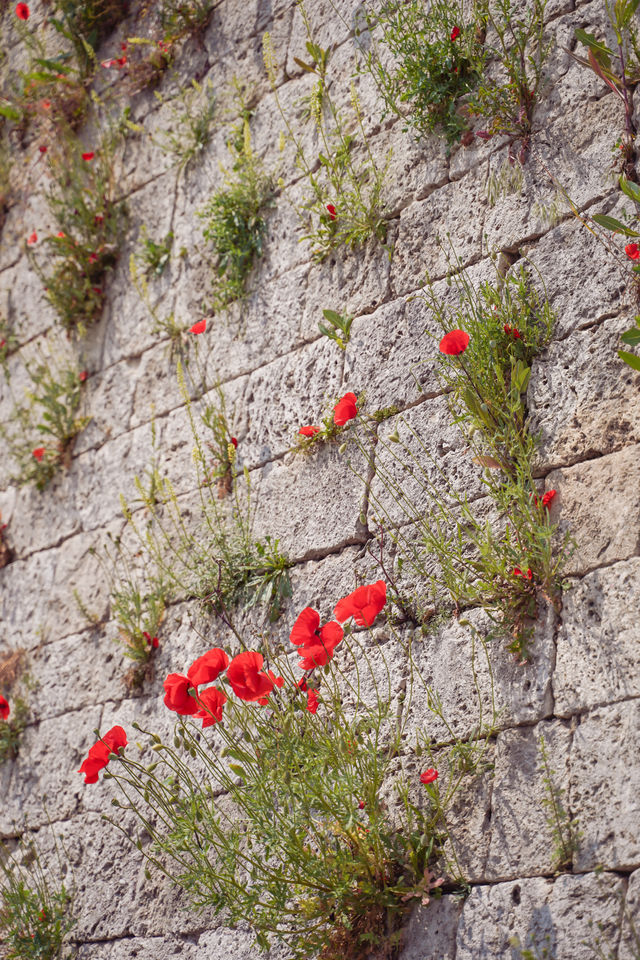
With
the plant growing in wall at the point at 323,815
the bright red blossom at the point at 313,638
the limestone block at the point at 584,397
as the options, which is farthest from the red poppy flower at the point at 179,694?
the limestone block at the point at 584,397

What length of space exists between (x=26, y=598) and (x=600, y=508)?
3051 mm

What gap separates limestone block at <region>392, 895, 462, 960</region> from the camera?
86.3 inches

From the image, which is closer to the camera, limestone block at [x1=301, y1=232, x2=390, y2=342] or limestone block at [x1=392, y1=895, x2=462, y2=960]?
limestone block at [x1=392, y1=895, x2=462, y2=960]

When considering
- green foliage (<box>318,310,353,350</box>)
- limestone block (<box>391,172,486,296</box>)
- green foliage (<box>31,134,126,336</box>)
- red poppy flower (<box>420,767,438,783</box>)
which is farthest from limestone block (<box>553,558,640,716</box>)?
green foliage (<box>31,134,126,336</box>)

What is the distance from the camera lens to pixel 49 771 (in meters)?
3.77

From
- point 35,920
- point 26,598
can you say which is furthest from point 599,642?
point 26,598

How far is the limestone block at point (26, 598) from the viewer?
427 cm

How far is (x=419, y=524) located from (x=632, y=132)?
4.21 feet

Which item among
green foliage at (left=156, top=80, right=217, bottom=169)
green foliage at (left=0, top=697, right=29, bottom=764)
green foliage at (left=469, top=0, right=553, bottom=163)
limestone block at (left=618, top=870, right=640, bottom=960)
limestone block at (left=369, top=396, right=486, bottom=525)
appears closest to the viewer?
limestone block at (left=618, top=870, right=640, bottom=960)

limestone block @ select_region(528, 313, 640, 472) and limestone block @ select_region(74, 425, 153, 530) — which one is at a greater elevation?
limestone block @ select_region(74, 425, 153, 530)

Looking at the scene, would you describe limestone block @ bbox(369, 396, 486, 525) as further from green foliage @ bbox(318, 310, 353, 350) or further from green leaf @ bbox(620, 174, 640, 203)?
green leaf @ bbox(620, 174, 640, 203)

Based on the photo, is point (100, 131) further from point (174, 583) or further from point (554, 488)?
point (554, 488)

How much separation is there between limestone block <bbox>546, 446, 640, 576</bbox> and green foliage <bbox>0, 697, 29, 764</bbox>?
2.74m

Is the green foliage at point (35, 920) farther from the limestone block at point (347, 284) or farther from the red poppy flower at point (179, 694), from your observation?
the limestone block at point (347, 284)
